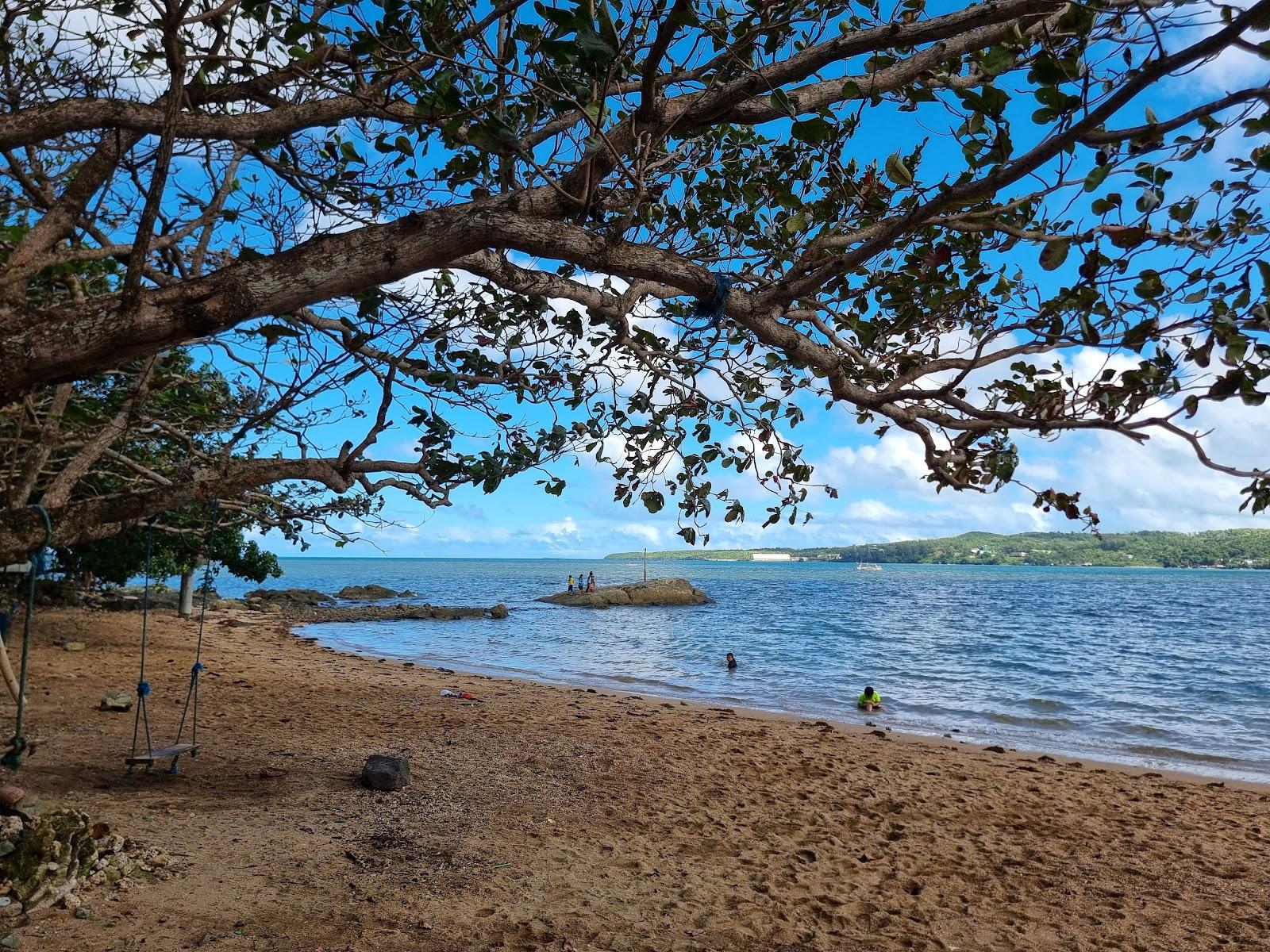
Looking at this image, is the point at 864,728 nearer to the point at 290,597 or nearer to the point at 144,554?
the point at 144,554

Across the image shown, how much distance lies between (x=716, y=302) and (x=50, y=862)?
449 cm

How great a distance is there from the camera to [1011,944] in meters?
4.80

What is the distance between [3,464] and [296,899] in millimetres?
5390

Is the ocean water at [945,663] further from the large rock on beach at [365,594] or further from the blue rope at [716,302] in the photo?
the blue rope at [716,302]

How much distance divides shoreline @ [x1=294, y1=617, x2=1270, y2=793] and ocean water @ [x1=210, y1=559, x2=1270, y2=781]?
0.18 meters

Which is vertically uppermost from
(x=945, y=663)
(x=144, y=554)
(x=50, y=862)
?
(x=144, y=554)

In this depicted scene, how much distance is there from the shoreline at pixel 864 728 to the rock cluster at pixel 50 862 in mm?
9795

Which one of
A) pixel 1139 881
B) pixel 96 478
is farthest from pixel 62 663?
pixel 1139 881

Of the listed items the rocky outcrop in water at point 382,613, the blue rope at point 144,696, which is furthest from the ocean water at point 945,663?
the blue rope at point 144,696

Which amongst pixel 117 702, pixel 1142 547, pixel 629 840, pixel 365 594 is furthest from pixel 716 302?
pixel 1142 547

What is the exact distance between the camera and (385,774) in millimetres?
7004

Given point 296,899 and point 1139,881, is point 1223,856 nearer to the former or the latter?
point 1139,881

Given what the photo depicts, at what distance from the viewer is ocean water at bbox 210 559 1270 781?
45.7 ft

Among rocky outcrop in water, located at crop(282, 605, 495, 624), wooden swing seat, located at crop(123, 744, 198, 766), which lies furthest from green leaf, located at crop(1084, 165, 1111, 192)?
rocky outcrop in water, located at crop(282, 605, 495, 624)
